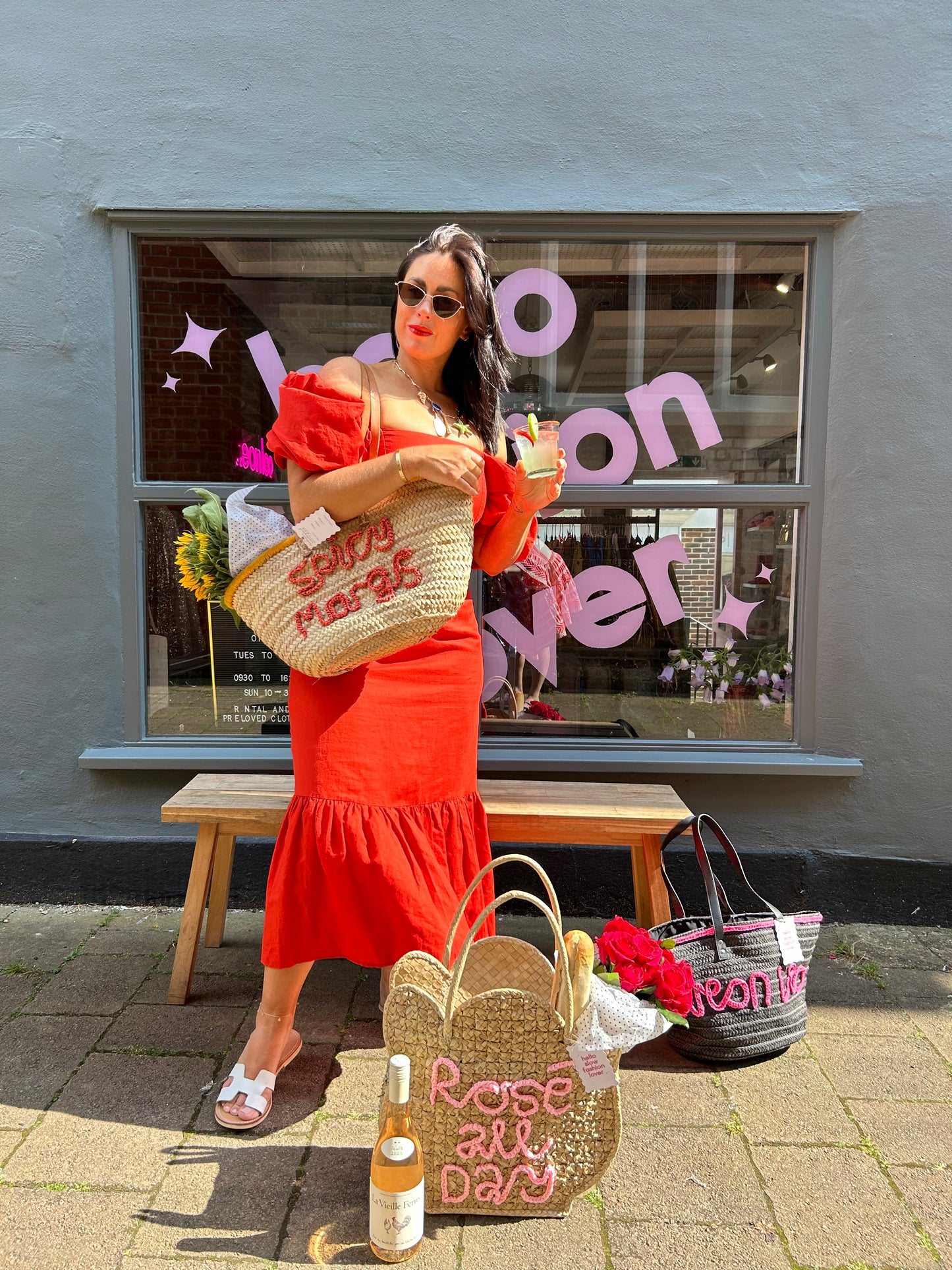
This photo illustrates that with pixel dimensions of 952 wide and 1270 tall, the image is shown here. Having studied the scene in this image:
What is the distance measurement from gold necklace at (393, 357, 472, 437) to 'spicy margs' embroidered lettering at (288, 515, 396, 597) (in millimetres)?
356

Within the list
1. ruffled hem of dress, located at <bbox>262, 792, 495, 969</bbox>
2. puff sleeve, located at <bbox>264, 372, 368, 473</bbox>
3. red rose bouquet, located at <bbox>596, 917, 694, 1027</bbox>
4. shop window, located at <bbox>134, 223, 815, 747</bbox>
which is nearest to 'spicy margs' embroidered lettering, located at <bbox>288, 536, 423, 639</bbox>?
puff sleeve, located at <bbox>264, 372, 368, 473</bbox>

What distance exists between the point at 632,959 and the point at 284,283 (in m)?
2.78

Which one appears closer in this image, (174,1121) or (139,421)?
(174,1121)

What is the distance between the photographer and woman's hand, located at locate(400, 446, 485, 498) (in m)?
2.19

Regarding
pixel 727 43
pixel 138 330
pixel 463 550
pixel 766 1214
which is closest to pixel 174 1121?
pixel 766 1214

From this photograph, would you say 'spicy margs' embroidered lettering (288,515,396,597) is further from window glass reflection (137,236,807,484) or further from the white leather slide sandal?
window glass reflection (137,236,807,484)

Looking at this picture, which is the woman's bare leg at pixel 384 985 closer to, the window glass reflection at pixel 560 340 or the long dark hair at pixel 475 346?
the long dark hair at pixel 475 346

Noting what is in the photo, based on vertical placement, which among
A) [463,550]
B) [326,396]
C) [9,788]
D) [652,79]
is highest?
[652,79]

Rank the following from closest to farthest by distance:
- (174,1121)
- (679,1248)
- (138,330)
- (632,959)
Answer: (679,1248) < (632,959) < (174,1121) < (138,330)

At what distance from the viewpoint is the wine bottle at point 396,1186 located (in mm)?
1757

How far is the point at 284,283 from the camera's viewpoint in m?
3.51

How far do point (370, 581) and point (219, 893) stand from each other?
160cm

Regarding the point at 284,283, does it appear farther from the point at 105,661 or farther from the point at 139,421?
the point at 105,661

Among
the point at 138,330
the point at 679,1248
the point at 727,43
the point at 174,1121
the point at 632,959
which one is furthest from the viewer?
the point at 138,330
